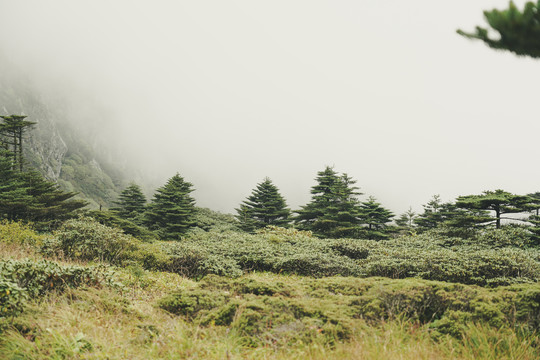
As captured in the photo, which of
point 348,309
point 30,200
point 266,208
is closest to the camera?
point 348,309

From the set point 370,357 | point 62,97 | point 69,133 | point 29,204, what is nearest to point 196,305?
point 370,357

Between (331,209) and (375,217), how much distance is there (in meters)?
4.61

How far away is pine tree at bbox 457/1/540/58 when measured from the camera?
2.41 m

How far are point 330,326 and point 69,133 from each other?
16489 centimetres

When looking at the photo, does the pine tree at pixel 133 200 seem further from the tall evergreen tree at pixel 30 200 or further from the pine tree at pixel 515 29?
the pine tree at pixel 515 29

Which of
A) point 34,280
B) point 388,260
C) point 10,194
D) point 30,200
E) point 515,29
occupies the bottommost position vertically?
point 388,260

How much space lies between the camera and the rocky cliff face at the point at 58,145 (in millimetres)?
96250

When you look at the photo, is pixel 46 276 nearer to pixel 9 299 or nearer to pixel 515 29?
pixel 9 299

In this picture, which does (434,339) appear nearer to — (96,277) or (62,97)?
(96,277)

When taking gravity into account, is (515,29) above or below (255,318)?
above

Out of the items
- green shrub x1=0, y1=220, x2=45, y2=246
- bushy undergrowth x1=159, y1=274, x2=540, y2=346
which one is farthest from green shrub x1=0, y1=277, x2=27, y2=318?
green shrub x1=0, y1=220, x2=45, y2=246

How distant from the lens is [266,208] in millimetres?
30266

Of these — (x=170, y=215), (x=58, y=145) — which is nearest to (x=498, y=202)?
(x=170, y=215)

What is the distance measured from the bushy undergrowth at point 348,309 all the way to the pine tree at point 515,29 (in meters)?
3.60
